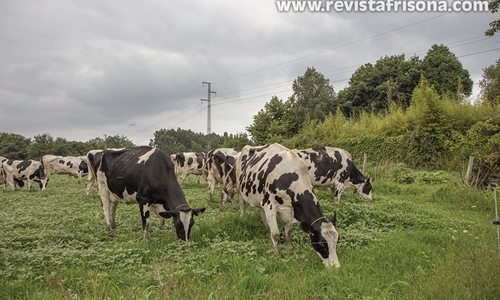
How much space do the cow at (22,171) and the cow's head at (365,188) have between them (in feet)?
54.8

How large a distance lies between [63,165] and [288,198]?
19.9 meters

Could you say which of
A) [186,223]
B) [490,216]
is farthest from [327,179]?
[186,223]

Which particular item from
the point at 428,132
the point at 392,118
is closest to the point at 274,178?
the point at 428,132

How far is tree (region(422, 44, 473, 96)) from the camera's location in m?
34.2

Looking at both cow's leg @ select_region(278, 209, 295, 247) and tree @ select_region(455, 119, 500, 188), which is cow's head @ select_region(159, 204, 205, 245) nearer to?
cow's leg @ select_region(278, 209, 295, 247)

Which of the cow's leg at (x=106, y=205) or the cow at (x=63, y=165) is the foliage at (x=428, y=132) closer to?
the cow's leg at (x=106, y=205)

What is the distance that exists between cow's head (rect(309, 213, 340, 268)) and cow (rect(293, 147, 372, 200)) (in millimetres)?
5822

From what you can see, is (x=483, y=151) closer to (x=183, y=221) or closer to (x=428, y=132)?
(x=428, y=132)

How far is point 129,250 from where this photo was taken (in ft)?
16.2

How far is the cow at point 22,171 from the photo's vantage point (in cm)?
1812

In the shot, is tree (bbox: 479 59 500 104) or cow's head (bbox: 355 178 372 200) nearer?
cow's head (bbox: 355 178 372 200)

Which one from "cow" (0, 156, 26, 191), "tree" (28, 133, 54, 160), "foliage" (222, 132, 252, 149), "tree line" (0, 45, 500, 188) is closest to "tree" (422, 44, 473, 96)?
"tree line" (0, 45, 500, 188)

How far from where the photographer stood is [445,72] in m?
34.7

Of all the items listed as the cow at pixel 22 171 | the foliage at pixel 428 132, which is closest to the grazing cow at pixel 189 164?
the cow at pixel 22 171
